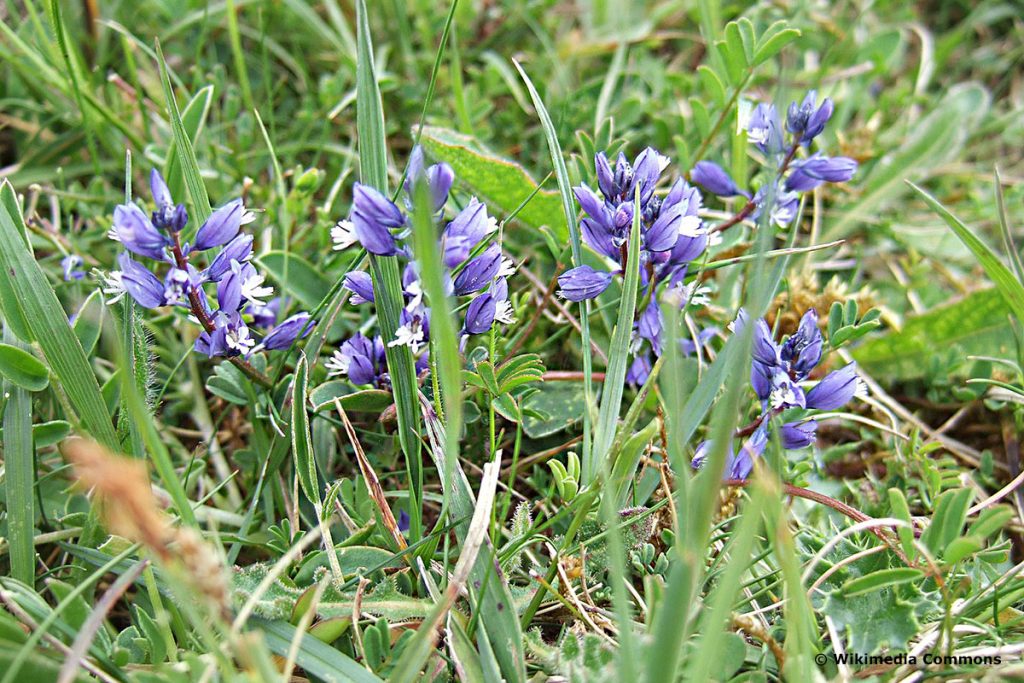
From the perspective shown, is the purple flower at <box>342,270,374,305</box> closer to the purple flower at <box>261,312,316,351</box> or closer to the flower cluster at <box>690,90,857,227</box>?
the purple flower at <box>261,312,316,351</box>

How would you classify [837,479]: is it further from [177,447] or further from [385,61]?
[385,61]

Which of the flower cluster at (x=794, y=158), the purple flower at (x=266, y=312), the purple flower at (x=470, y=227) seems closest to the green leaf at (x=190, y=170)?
the purple flower at (x=266, y=312)

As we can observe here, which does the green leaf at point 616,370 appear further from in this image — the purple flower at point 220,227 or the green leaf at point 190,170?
the green leaf at point 190,170

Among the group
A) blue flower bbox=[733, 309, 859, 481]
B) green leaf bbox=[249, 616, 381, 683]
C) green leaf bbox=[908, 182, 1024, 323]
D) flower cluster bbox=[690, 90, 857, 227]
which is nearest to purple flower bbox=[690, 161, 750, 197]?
flower cluster bbox=[690, 90, 857, 227]

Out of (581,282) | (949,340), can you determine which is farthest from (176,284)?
(949,340)

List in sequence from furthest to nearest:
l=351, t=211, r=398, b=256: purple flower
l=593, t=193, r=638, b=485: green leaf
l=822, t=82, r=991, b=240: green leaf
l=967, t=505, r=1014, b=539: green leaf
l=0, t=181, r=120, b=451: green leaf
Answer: l=822, t=82, r=991, b=240: green leaf < l=0, t=181, r=120, b=451: green leaf < l=593, t=193, r=638, b=485: green leaf < l=351, t=211, r=398, b=256: purple flower < l=967, t=505, r=1014, b=539: green leaf

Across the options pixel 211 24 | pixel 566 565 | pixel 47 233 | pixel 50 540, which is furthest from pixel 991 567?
pixel 211 24
